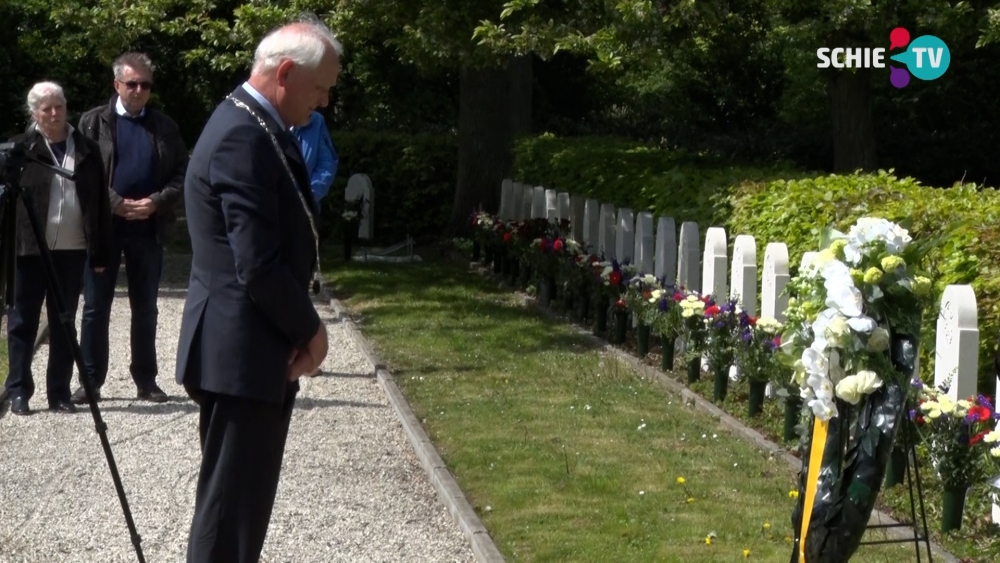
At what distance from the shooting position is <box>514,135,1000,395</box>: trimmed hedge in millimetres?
6152

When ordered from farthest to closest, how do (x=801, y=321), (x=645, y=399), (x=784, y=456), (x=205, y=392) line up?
1. (x=645, y=399)
2. (x=784, y=456)
3. (x=801, y=321)
4. (x=205, y=392)

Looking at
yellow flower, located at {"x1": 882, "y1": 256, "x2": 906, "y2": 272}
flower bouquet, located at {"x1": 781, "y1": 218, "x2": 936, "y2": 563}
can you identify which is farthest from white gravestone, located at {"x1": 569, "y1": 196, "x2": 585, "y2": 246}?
yellow flower, located at {"x1": 882, "y1": 256, "x2": 906, "y2": 272}

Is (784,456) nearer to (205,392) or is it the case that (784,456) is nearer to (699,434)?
(699,434)

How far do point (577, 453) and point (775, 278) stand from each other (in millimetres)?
1725

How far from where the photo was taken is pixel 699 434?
7.69 metres

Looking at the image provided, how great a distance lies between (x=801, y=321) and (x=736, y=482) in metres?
2.35

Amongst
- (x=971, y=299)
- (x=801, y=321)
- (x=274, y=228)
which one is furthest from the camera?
(x=971, y=299)

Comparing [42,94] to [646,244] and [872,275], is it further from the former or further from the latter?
[872,275]

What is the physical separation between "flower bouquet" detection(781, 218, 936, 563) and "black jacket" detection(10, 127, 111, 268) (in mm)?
4764

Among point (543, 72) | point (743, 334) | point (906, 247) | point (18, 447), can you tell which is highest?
point (543, 72)

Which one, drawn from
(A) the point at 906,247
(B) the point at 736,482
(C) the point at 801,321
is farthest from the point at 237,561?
(B) the point at 736,482

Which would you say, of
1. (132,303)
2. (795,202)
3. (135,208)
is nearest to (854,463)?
(795,202)

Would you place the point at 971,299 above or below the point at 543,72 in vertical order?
below

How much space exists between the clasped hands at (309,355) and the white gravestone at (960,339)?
9.87 ft
